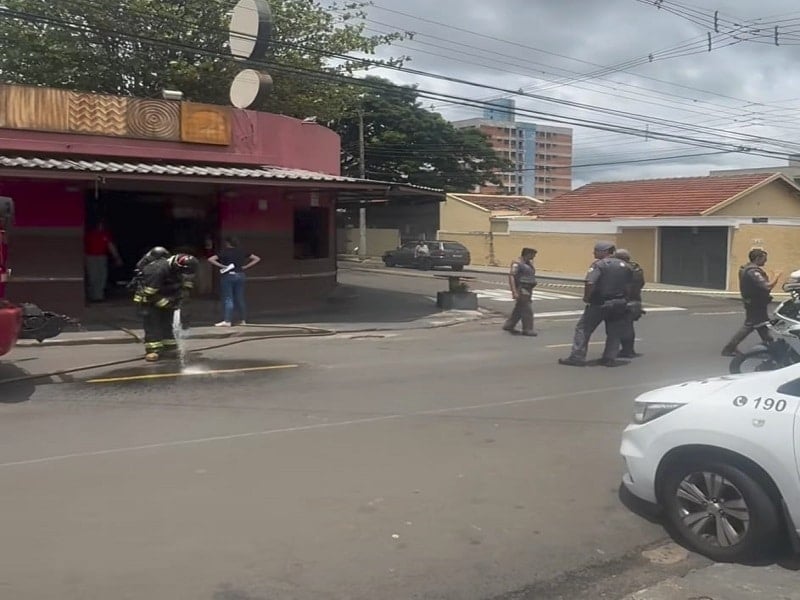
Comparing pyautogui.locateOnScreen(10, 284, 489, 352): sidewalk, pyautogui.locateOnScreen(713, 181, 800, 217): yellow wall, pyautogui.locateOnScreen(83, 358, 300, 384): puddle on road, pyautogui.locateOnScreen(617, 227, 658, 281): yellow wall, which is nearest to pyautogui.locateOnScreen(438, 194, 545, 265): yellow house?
pyautogui.locateOnScreen(617, 227, 658, 281): yellow wall

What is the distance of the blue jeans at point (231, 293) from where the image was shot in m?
15.4

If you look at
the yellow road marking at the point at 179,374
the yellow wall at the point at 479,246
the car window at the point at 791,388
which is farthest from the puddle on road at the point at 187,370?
the yellow wall at the point at 479,246

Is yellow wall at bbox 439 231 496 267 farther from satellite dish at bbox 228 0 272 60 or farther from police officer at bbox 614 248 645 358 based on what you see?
police officer at bbox 614 248 645 358

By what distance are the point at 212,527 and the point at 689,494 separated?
271 centimetres

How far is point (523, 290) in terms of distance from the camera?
15047 millimetres

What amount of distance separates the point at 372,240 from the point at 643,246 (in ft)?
59.9

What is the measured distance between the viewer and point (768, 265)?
3269 centimetres

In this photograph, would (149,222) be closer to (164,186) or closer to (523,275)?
(164,186)

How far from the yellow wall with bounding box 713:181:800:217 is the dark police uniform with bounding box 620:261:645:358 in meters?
22.9

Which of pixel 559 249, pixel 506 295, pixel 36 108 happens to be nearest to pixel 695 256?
pixel 559 249

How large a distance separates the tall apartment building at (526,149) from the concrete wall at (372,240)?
11.9 m

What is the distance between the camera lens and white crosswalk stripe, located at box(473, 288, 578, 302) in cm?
2386

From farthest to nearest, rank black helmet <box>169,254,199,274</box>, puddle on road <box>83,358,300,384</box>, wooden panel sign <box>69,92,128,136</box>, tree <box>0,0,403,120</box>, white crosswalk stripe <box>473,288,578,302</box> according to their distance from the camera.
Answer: tree <box>0,0,403,120</box>, white crosswalk stripe <box>473,288,578,302</box>, wooden panel sign <box>69,92,128,136</box>, black helmet <box>169,254,199,274</box>, puddle on road <box>83,358,300,384</box>

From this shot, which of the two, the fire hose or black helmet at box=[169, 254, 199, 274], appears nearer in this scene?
the fire hose
